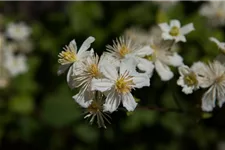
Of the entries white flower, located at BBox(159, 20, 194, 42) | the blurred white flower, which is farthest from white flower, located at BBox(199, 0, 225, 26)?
white flower, located at BBox(159, 20, 194, 42)

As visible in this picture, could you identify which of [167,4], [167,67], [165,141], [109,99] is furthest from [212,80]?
[165,141]

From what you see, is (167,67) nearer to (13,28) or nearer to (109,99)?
(109,99)

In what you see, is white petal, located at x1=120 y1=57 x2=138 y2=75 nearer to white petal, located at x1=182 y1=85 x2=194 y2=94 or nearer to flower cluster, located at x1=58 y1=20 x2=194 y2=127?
flower cluster, located at x1=58 y1=20 x2=194 y2=127

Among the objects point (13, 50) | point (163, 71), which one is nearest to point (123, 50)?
point (163, 71)

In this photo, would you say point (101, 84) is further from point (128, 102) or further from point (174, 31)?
point (174, 31)

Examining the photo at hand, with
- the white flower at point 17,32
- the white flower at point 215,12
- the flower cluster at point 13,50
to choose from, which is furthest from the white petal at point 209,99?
the white flower at point 17,32

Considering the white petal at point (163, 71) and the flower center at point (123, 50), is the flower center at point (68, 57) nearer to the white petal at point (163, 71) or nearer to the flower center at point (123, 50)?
the flower center at point (123, 50)
